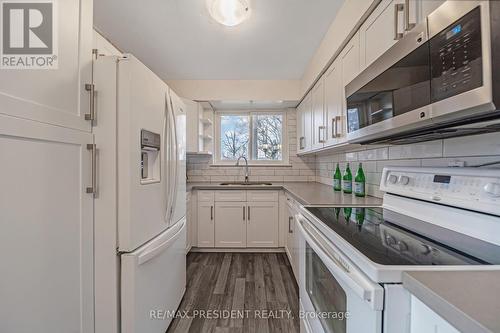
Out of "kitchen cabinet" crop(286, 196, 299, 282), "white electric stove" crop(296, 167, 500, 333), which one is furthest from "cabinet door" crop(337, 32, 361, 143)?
"kitchen cabinet" crop(286, 196, 299, 282)

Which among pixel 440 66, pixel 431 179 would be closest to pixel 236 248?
pixel 431 179

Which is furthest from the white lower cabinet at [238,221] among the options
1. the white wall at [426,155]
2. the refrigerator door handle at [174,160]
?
the refrigerator door handle at [174,160]

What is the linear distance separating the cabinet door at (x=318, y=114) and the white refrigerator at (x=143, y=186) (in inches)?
51.5

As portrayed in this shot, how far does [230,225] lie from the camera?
3.14 m

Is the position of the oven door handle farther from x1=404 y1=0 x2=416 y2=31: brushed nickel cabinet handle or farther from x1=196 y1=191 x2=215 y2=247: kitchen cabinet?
x1=196 y1=191 x2=215 y2=247: kitchen cabinet

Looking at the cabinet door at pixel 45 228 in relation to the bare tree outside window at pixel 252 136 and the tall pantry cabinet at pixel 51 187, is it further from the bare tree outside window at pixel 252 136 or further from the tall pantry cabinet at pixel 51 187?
the bare tree outside window at pixel 252 136

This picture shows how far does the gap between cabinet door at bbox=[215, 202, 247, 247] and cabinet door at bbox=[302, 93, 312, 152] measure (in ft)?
3.62

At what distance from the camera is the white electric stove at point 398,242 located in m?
0.61

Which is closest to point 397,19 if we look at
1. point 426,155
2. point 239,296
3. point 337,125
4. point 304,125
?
point 426,155

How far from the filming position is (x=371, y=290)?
0.62 meters

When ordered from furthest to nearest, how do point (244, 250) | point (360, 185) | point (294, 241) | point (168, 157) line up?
1. point (244, 250)
2. point (294, 241)
3. point (360, 185)
4. point (168, 157)

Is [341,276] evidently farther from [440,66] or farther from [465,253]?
[440,66]

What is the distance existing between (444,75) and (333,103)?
1256 mm

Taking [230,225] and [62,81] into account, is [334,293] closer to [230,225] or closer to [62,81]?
[62,81]
